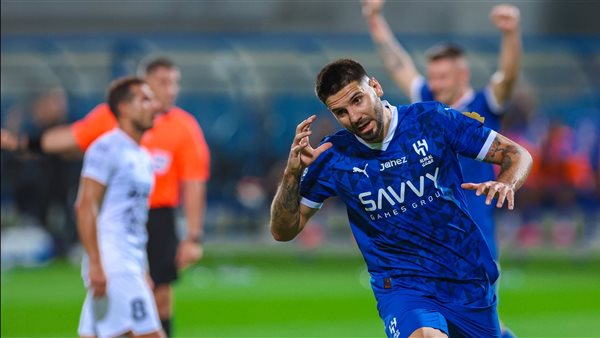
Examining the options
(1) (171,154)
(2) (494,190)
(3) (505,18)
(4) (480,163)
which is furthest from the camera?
(1) (171,154)

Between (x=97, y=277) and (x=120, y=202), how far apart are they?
0.69m

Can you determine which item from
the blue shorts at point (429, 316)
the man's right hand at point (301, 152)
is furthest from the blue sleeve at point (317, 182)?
the blue shorts at point (429, 316)

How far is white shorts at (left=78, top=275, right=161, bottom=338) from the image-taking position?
9.13 meters

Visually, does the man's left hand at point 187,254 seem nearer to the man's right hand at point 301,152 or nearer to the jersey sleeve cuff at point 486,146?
the man's right hand at point 301,152

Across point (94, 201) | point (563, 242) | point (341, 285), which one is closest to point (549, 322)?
point (341, 285)

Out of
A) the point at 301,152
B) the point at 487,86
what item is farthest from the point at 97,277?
the point at 487,86

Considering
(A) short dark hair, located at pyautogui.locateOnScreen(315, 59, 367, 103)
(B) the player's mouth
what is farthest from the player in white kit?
(B) the player's mouth

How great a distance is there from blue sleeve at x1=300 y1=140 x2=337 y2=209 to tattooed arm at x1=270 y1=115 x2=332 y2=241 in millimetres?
56

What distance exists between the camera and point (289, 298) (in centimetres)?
1681

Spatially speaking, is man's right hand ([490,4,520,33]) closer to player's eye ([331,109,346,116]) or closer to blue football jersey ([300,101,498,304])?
blue football jersey ([300,101,498,304])

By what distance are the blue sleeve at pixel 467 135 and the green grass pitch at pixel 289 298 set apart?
19.9 feet

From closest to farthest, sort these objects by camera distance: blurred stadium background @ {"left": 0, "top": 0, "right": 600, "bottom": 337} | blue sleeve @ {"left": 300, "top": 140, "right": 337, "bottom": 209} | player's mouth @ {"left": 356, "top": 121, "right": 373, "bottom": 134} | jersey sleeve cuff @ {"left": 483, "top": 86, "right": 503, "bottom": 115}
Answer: player's mouth @ {"left": 356, "top": 121, "right": 373, "bottom": 134} → blue sleeve @ {"left": 300, "top": 140, "right": 337, "bottom": 209} → jersey sleeve cuff @ {"left": 483, "top": 86, "right": 503, "bottom": 115} → blurred stadium background @ {"left": 0, "top": 0, "right": 600, "bottom": 337}

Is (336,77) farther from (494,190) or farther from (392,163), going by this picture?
(494,190)

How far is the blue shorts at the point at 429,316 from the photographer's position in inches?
285
